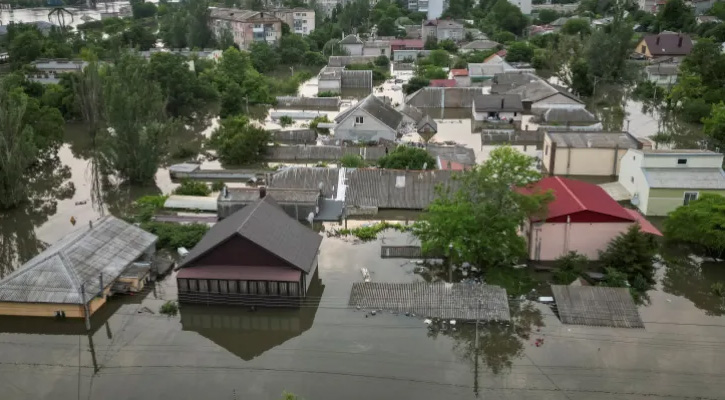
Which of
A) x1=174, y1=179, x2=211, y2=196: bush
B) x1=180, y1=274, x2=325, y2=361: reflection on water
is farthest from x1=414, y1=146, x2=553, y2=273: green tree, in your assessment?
x1=174, y1=179, x2=211, y2=196: bush

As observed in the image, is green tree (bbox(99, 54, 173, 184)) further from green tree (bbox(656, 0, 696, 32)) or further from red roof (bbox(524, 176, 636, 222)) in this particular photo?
green tree (bbox(656, 0, 696, 32))

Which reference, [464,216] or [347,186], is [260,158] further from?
[464,216]

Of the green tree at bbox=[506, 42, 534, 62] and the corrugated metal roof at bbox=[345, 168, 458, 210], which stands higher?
the green tree at bbox=[506, 42, 534, 62]

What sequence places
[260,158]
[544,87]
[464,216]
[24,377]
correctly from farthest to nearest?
[544,87], [260,158], [464,216], [24,377]

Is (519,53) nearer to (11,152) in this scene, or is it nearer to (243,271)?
(11,152)

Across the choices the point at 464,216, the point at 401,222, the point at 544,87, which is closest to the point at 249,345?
the point at 464,216
